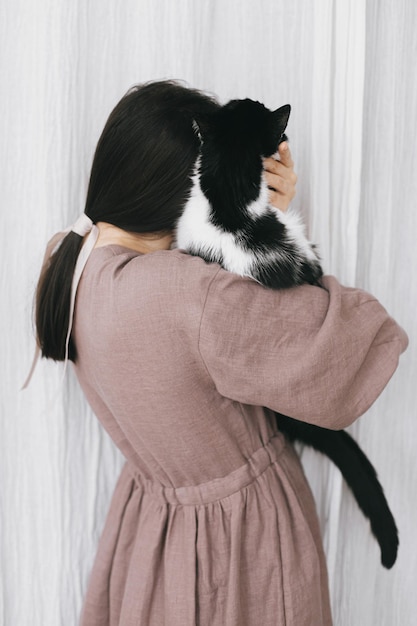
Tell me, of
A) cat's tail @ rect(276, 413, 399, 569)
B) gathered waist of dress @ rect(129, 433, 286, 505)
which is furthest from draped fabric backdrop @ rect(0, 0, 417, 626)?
gathered waist of dress @ rect(129, 433, 286, 505)

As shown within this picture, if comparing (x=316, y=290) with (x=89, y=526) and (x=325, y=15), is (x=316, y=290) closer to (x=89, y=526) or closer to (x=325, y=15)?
(x=325, y=15)

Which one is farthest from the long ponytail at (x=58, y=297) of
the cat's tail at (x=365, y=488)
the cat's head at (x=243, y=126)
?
the cat's tail at (x=365, y=488)

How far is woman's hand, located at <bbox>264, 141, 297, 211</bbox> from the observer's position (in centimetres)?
87

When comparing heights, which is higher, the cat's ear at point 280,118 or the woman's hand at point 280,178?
the cat's ear at point 280,118

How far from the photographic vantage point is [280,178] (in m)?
0.88

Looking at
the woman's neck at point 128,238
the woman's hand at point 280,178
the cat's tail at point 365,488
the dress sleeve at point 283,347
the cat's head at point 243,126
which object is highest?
the cat's head at point 243,126

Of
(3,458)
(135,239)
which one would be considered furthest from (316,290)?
(3,458)

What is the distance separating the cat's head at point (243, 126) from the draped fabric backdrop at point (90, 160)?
0.29m

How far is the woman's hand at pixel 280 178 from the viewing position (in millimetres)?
874

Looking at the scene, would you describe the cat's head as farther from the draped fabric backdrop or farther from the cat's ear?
the draped fabric backdrop

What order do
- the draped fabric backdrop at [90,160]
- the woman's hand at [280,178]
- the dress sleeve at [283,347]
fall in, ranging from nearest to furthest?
1. the dress sleeve at [283,347]
2. the woman's hand at [280,178]
3. the draped fabric backdrop at [90,160]

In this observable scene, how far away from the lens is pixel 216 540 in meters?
0.89

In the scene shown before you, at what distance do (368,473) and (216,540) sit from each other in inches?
13.6

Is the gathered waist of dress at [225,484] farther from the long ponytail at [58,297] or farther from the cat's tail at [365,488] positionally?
the long ponytail at [58,297]
